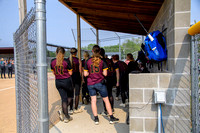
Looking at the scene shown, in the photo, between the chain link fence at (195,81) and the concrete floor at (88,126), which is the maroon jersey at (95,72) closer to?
the concrete floor at (88,126)

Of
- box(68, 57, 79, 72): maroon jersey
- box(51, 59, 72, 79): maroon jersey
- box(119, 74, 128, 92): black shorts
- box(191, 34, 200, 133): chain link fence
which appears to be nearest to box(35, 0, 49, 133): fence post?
box(191, 34, 200, 133): chain link fence

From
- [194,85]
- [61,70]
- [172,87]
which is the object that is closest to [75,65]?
[61,70]

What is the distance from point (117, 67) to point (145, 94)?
2199 millimetres

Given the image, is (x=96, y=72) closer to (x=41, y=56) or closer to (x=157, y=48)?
(x=157, y=48)

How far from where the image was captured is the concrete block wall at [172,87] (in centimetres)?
239

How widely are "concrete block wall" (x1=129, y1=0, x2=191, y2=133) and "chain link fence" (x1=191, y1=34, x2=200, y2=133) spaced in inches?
2.9

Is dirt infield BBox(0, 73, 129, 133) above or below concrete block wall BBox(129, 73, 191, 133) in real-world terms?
below

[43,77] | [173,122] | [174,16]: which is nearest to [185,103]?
[173,122]

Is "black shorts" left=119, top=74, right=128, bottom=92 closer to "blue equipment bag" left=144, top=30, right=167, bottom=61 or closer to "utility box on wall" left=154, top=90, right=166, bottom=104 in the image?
"blue equipment bag" left=144, top=30, right=167, bottom=61

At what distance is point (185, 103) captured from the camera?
2.50 meters

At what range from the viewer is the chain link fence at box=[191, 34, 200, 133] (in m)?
2.29

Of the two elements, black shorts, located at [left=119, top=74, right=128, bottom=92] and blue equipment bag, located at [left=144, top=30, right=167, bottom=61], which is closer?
blue equipment bag, located at [left=144, top=30, right=167, bottom=61]

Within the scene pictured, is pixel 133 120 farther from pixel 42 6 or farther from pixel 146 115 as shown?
pixel 42 6

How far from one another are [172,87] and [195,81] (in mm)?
315
